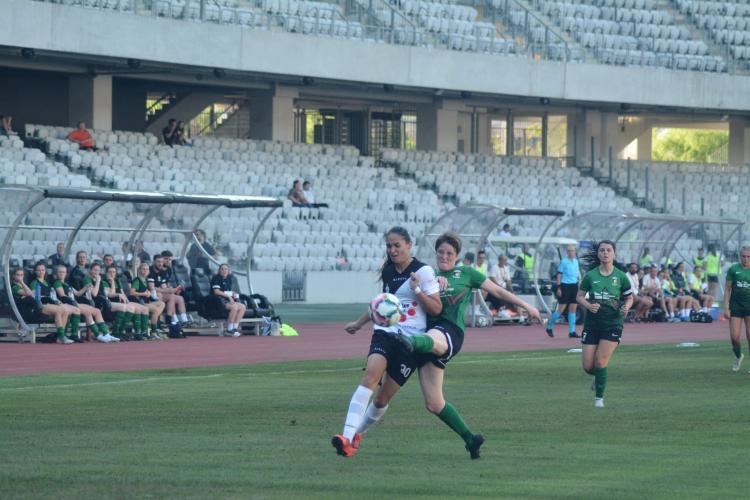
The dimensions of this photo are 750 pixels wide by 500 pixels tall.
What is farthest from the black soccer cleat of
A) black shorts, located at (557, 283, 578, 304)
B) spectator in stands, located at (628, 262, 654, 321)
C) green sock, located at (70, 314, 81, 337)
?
spectator in stands, located at (628, 262, 654, 321)

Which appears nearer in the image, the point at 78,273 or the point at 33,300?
the point at 33,300

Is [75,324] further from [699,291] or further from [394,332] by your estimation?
[699,291]

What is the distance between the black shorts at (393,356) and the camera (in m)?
11.7

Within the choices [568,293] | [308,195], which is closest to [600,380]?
[568,293]

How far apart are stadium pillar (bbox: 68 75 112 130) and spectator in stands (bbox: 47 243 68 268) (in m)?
20.0

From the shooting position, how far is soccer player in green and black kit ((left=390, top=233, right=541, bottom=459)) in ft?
38.3

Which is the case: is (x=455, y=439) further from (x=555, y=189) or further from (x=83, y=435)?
(x=555, y=189)

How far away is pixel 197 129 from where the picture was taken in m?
56.8

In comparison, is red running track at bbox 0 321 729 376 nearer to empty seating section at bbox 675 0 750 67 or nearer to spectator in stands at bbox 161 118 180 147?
spectator in stands at bbox 161 118 180 147

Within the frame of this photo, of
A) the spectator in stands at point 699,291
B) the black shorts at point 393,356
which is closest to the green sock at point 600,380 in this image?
the black shorts at point 393,356

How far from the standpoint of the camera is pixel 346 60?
159 ft

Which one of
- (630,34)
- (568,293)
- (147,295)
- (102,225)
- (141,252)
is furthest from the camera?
(630,34)

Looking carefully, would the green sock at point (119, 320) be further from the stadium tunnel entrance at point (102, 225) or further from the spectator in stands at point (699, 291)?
the spectator in stands at point (699, 291)

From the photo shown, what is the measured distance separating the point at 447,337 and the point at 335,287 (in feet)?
100
